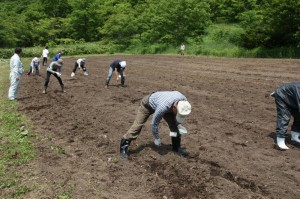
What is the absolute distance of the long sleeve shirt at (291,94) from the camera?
23.2ft

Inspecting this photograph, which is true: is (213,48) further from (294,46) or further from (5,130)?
(5,130)

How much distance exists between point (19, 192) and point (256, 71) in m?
16.8

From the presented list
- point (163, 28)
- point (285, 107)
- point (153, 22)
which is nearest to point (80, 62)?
point (285, 107)

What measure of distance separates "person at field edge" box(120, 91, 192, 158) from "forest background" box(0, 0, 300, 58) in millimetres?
23760

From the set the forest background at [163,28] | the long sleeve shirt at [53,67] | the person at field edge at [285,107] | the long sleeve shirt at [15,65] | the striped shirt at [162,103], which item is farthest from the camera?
the forest background at [163,28]

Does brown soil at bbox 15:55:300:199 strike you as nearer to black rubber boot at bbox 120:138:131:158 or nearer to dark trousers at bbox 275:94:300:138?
black rubber boot at bbox 120:138:131:158

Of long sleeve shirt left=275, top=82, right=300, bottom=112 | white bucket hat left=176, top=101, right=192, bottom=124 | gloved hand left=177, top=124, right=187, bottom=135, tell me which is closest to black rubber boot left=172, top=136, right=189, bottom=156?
gloved hand left=177, top=124, right=187, bottom=135

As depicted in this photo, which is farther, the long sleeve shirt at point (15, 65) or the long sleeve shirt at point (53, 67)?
the long sleeve shirt at point (53, 67)

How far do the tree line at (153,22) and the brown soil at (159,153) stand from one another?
18.7 meters

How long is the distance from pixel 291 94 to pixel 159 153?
3020mm

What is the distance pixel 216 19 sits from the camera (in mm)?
58375

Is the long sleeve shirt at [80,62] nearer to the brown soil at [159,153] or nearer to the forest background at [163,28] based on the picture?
the brown soil at [159,153]

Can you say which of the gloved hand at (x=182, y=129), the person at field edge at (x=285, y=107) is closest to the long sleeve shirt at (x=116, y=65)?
the person at field edge at (x=285, y=107)

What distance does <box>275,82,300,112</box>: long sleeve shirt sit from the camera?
7063mm
